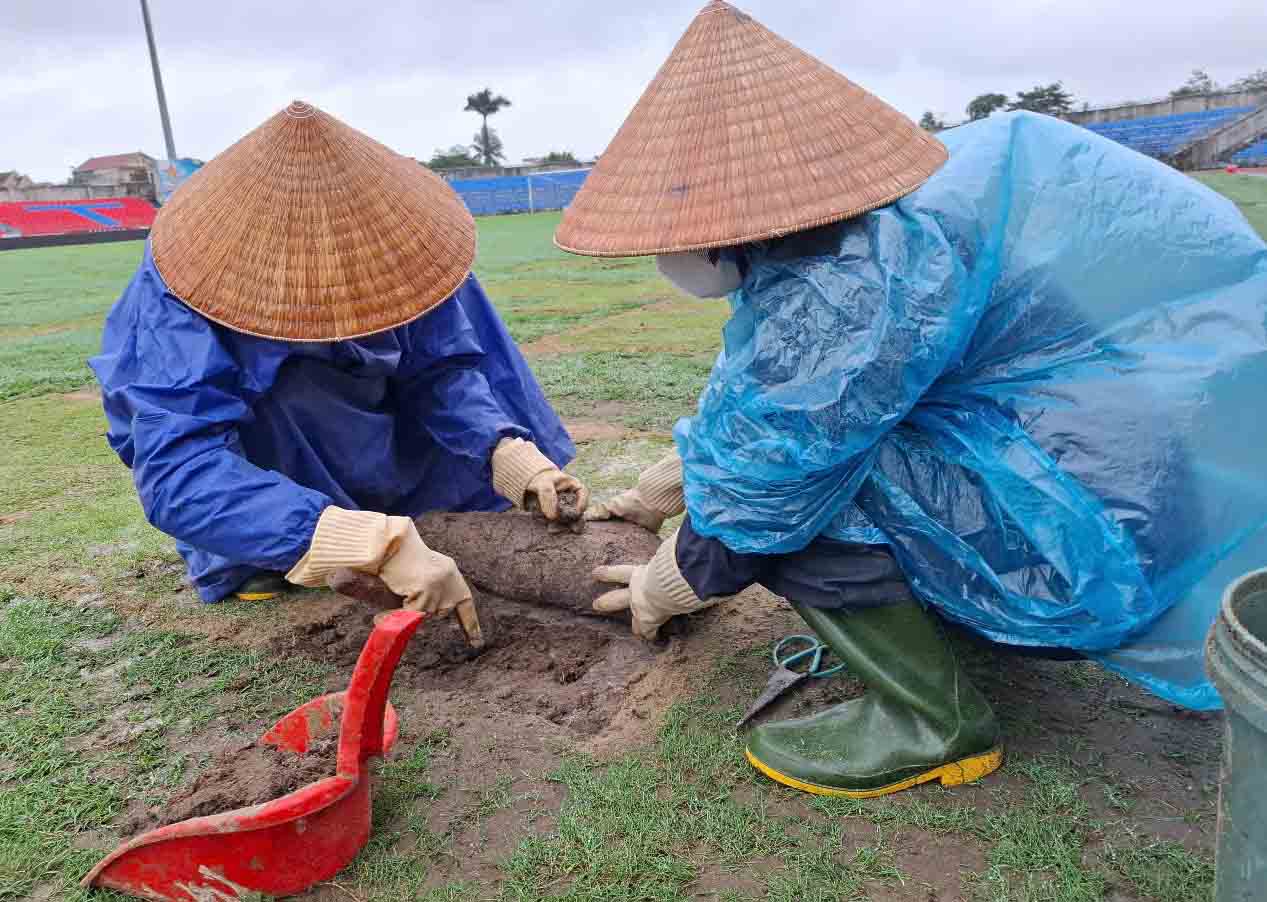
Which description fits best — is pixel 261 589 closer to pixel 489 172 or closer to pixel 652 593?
pixel 652 593

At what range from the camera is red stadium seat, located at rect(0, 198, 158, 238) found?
95.2 feet

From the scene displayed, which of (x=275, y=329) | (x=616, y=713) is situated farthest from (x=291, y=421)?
(x=616, y=713)

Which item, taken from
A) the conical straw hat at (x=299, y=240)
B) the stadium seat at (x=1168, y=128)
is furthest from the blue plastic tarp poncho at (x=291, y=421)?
the stadium seat at (x=1168, y=128)

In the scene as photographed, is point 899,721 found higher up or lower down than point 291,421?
lower down

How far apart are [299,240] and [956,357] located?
1.47 m

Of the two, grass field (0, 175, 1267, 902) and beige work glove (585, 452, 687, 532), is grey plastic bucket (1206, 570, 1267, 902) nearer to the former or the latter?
grass field (0, 175, 1267, 902)

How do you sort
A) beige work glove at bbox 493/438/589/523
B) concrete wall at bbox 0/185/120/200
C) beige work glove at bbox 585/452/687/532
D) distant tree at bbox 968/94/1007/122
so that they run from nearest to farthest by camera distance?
beige work glove at bbox 585/452/687/532 → beige work glove at bbox 493/438/589/523 → concrete wall at bbox 0/185/120/200 → distant tree at bbox 968/94/1007/122

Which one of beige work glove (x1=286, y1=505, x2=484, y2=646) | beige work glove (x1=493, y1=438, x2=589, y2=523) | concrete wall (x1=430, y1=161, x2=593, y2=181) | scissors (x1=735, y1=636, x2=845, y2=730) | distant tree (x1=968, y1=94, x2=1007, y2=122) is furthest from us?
distant tree (x1=968, y1=94, x2=1007, y2=122)

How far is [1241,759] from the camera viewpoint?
1169 millimetres

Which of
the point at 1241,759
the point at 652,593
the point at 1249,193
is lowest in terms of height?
the point at 652,593

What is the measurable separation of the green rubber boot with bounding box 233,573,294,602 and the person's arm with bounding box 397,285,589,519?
2.12 feet

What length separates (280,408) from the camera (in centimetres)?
273

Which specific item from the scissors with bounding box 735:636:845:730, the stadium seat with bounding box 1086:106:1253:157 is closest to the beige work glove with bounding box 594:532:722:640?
the scissors with bounding box 735:636:845:730

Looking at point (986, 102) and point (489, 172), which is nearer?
point (489, 172)
